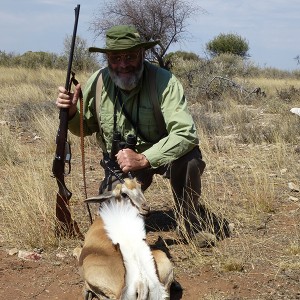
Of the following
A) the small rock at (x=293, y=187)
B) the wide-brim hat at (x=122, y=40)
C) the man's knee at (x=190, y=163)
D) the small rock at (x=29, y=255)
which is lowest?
the small rock at (x=29, y=255)

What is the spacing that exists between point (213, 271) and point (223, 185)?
6.82ft

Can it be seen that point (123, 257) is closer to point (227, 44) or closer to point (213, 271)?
point (213, 271)

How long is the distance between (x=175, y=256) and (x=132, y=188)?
2.55 feet

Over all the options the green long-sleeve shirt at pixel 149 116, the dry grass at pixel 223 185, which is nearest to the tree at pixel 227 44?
the dry grass at pixel 223 185

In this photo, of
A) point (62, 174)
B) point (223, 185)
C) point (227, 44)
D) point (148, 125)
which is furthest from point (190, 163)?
point (227, 44)

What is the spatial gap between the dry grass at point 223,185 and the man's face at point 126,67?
4.36 feet

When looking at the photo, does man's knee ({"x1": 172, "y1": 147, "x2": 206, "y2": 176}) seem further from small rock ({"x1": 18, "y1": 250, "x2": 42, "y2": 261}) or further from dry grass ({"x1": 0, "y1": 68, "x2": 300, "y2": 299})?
small rock ({"x1": 18, "y1": 250, "x2": 42, "y2": 261})

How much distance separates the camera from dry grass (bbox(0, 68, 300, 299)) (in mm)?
4402

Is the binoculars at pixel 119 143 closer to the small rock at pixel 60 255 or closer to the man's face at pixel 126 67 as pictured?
the man's face at pixel 126 67

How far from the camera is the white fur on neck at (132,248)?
10.2 feet

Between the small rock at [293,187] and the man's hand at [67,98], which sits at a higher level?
the man's hand at [67,98]

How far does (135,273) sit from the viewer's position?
10.3ft

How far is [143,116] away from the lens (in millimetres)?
4582

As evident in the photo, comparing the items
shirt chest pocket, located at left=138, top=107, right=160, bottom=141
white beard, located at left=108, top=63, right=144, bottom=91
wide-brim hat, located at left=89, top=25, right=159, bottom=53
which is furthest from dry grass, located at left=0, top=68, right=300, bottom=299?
wide-brim hat, located at left=89, top=25, right=159, bottom=53
